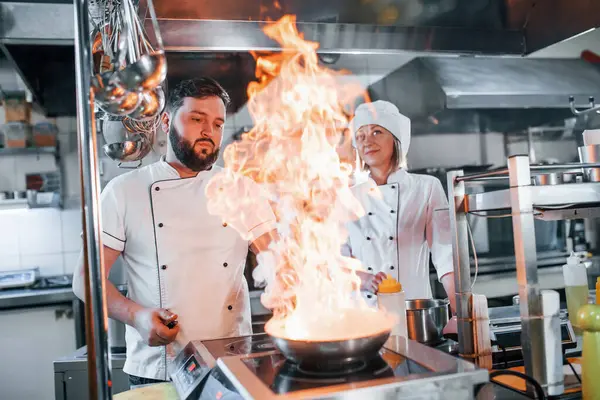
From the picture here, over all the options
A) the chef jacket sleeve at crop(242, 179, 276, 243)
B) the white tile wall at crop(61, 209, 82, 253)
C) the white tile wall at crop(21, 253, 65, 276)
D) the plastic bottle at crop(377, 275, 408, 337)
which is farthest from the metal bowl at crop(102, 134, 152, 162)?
the white tile wall at crop(21, 253, 65, 276)

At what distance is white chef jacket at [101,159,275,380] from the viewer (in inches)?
80.5

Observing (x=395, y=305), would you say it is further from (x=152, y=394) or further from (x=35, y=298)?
(x=35, y=298)

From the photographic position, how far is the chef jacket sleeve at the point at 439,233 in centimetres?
253

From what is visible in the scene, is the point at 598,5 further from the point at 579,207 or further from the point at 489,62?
the point at 489,62

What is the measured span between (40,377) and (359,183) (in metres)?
2.44

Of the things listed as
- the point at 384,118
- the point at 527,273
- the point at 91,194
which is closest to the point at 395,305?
the point at 527,273

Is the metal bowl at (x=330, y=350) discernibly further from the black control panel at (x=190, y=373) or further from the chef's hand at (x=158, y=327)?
the chef's hand at (x=158, y=327)

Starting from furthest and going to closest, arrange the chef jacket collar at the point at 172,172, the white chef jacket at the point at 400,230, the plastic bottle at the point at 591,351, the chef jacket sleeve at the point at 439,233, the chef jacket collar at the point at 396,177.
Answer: the chef jacket collar at the point at 396,177 < the white chef jacket at the point at 400,230 < the chef jacket sleeve at the point at 439,233 < the chef jacket collar at the point at 172,172 < the plastic bottle at the point at 591,351

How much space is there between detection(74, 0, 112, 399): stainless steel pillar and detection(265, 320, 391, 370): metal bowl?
36 centimetres

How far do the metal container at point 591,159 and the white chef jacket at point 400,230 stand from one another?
1.19 meters

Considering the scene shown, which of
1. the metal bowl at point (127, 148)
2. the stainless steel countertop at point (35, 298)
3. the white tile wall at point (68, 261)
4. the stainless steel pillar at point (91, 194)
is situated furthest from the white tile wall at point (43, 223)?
the stainless steel pillar at point (91, 194)

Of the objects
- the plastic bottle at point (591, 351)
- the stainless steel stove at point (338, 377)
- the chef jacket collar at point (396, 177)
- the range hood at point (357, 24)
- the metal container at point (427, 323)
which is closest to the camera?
the stainless steel stove at point (338, 377)

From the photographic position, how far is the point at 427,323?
60.0 inches

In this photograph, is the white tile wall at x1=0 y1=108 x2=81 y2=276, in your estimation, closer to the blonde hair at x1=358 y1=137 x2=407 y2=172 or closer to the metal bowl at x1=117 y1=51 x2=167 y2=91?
the blonde hair at x1=358 y1=137 x2=407 y2=172
